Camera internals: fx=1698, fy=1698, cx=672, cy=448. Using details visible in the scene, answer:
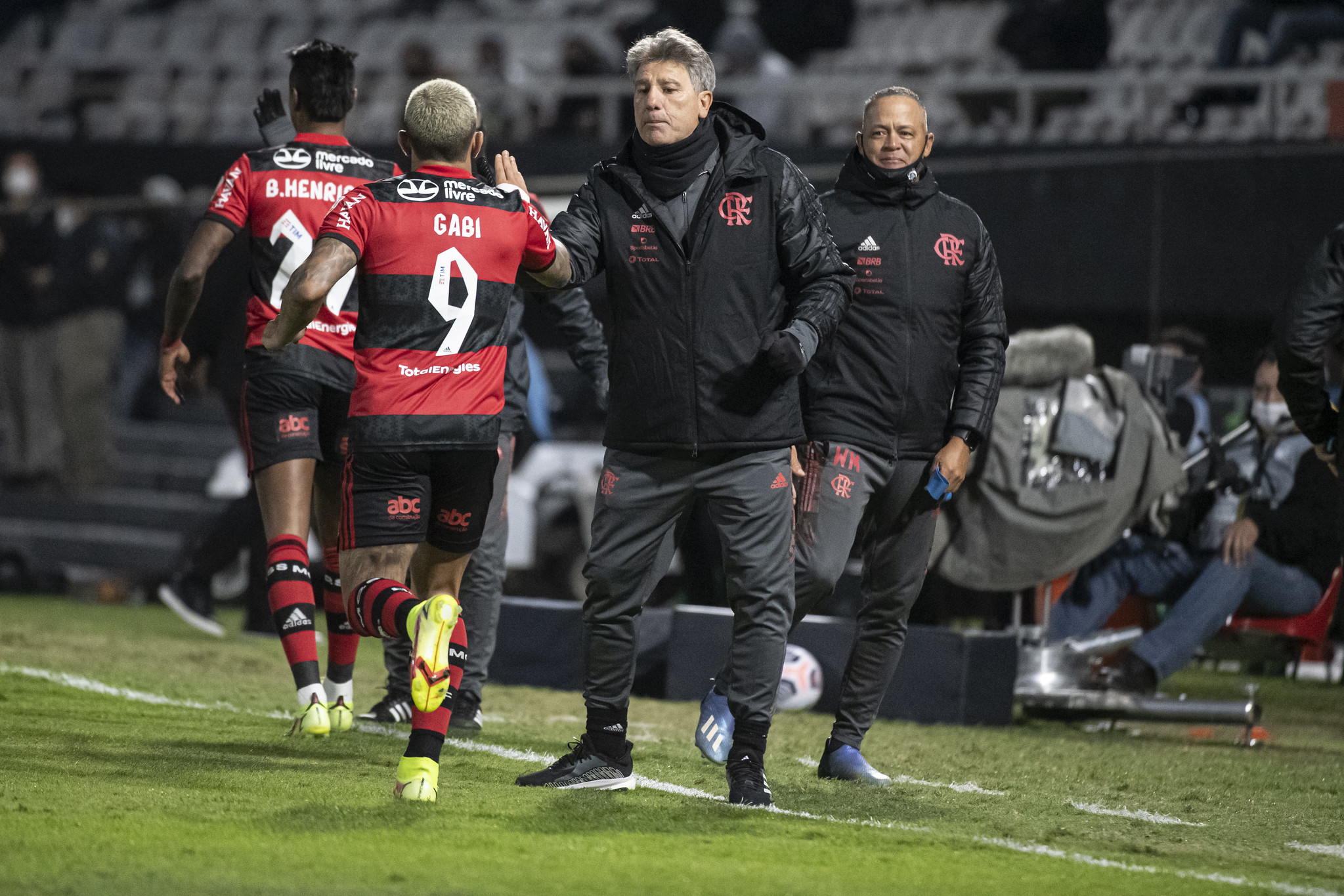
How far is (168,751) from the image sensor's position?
16.1 ft

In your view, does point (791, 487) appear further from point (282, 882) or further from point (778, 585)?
point (282, 882)

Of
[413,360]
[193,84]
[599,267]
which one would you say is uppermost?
[193,84]

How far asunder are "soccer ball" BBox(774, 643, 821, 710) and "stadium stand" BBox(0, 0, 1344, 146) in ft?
14.5

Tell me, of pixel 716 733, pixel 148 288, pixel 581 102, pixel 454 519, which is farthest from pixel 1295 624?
pixel 148 288

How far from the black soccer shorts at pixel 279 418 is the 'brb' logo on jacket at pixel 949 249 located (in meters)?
1.85

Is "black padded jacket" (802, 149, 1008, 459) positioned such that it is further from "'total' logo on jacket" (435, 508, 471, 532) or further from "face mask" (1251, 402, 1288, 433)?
"face mask" (1251, 402, 1288, 433)

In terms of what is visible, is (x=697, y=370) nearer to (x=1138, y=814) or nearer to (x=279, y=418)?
(x=279, y=418)

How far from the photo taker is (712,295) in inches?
171

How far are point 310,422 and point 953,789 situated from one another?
2.24 metres

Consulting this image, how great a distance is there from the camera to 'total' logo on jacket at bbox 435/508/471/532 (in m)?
4.51

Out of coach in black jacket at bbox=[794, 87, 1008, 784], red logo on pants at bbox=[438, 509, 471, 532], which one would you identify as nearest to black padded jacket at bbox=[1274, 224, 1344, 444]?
coach in black jacket at bbox=[794, 87, 1008, 784]

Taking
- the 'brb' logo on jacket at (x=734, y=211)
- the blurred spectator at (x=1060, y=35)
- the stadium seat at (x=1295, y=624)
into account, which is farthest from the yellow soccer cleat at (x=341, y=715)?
the blurred spectator at (x=1060, y=35)

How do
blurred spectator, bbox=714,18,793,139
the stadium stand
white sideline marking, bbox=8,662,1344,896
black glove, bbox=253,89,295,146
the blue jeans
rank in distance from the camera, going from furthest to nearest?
blurred spectator, bbox=714,18,793,139 < the stadium stand < the blue jeans < black glove, bbox=253,89,295,146 < white sideline marking, bbox=8,662,1344,896

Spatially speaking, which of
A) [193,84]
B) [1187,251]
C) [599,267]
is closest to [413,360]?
[599,267]
